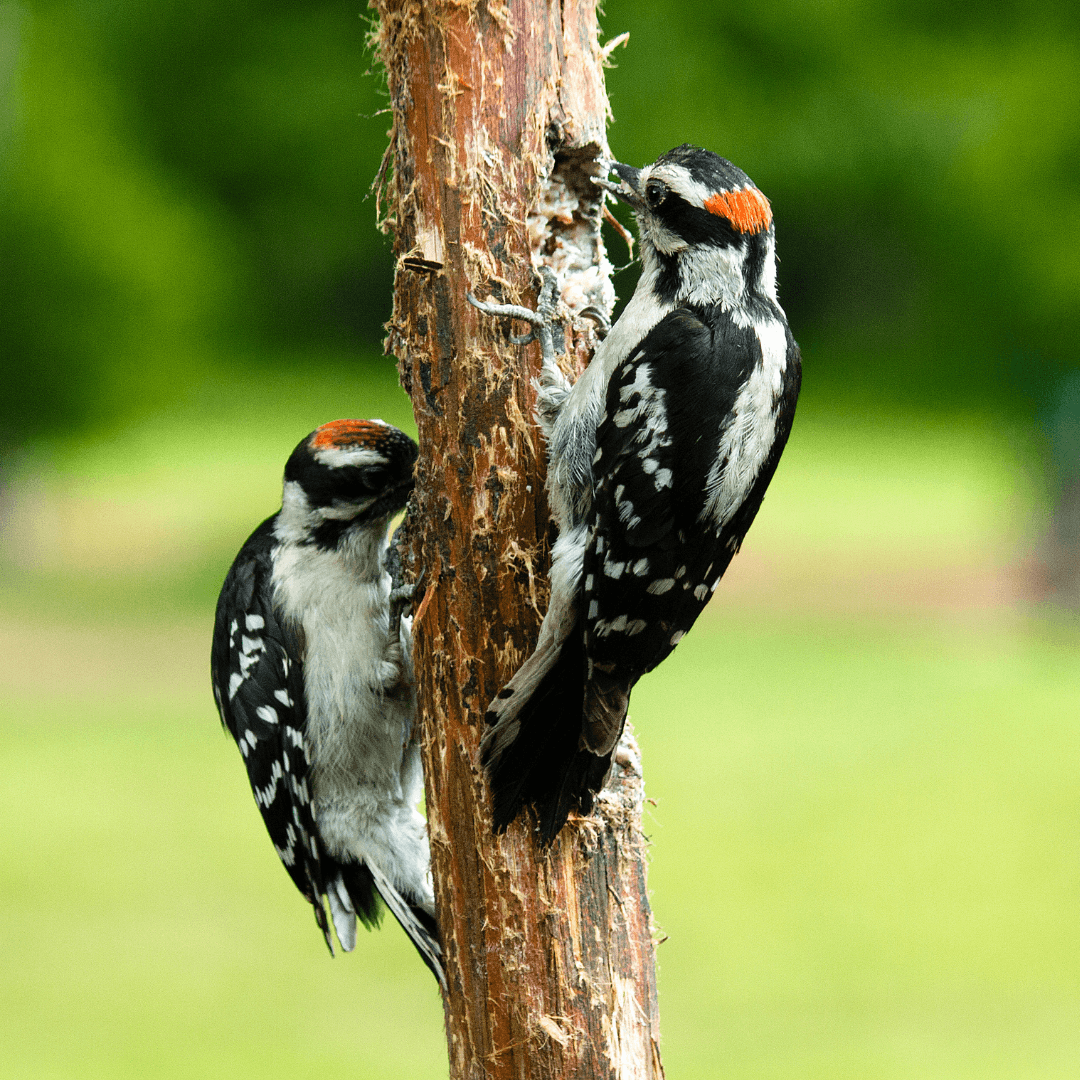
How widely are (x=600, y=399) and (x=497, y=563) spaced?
0.38 metres

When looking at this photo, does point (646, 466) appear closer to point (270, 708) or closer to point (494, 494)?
point (494, 494)

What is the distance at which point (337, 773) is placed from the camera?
3.32m

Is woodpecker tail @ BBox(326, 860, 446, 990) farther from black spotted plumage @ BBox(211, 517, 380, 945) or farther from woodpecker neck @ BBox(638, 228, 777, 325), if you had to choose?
woodpecker neck @ BBox(638, 228, 777, 325)

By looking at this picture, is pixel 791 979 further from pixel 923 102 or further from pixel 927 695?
pixel 923 102

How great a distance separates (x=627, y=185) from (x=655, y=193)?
59 millimetres

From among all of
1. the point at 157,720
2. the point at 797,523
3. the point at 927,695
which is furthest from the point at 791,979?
the point at 797,523

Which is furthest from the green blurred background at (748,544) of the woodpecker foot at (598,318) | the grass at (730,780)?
the woodpecker foot at (598,318)

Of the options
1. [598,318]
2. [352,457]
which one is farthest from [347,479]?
[598,318]

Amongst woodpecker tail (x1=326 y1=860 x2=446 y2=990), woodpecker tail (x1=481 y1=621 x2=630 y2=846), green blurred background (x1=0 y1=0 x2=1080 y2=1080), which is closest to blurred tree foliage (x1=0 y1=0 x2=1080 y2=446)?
green blurred background (x1=0 y1=0 x2=1080 y2=1080)

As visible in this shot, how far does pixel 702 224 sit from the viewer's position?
2539 millimetres

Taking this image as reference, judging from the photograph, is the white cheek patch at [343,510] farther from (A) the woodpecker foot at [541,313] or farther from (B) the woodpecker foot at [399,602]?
(A) the woodpecker foot at [541,313]

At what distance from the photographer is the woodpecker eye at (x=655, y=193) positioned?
8.46ft

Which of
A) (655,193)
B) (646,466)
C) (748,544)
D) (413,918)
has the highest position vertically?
(748,544)

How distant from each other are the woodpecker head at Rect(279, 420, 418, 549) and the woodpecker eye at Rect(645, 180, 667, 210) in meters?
0.86
